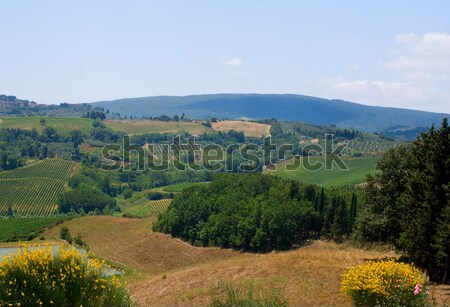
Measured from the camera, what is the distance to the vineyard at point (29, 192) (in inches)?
6437

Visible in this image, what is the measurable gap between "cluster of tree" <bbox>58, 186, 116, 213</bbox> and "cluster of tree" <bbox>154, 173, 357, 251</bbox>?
70.7 metres

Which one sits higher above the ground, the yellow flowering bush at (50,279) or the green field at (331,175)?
the yellow flowering bush at (50,279)

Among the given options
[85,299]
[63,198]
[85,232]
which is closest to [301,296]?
[85,299]

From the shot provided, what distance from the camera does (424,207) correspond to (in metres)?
30.3

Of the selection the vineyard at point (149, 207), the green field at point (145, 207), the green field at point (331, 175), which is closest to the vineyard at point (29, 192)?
the green field at point (145, 207)

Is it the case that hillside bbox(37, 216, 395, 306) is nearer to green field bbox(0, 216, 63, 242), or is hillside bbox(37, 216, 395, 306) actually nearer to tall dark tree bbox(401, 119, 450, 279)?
tall dark tree bbox(401, 119, 450, 279)

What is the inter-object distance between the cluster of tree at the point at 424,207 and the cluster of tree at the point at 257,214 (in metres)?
41.2

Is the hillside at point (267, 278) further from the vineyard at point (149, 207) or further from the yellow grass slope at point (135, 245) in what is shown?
the vineyard at point (149, 207)

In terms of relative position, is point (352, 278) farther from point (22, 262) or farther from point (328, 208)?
point (328, 208)

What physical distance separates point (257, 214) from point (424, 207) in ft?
181

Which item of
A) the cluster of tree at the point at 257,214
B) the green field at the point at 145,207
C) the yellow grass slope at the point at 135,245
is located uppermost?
the cluster of tree at the point at 257,214

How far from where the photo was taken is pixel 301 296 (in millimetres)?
25406

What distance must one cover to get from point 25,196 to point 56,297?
549ft

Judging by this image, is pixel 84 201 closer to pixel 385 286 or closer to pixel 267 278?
pixel 267 278
